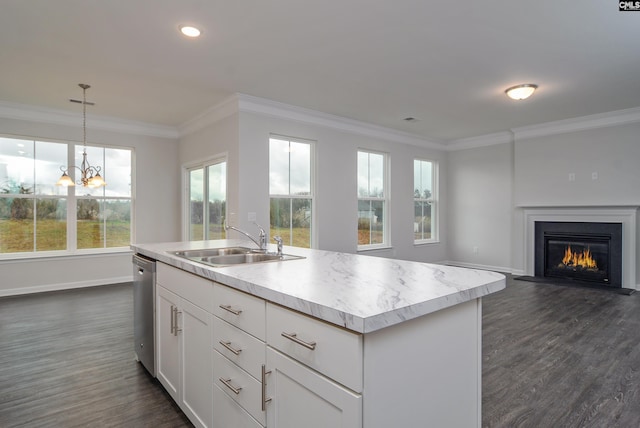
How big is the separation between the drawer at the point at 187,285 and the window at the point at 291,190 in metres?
2.74

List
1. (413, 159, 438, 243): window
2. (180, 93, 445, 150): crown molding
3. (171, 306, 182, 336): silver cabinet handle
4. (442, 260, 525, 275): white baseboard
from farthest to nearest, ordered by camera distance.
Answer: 1. (413, 159, 438, 243): window
2. (442, 260, 525, 275): white baseboard
3. (180, 93, 445, 150): crown molding
4. (171, 306, 182, 336): silver cabinet handle

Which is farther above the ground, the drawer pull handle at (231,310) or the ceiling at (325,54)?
the ceiling at (325,54)

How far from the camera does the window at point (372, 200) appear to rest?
617 cm

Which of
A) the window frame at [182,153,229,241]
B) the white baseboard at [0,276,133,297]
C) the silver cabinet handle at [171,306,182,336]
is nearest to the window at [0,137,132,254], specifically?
the white baseboard at [0,276,133,297]

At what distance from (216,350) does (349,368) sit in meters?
0.92

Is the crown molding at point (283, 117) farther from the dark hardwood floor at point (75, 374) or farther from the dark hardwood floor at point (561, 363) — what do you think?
the dark hardwood floor at point (561, 363)

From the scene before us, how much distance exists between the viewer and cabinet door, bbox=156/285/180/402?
2064 millimetres

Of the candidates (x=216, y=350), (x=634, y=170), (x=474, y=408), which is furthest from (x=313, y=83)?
(x=634, y=170)

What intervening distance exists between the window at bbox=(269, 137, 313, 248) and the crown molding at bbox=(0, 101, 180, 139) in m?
2.35

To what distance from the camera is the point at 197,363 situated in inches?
71.6

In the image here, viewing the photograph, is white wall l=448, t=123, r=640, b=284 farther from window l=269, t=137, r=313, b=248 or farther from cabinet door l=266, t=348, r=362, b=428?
cabinet door l=266, t=348, r=362, b=428

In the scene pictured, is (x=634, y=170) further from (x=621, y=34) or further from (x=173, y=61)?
(x=173, y=61)

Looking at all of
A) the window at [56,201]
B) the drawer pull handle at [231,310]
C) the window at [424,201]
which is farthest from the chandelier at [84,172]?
the window at [424,201]

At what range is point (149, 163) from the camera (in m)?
6.06
